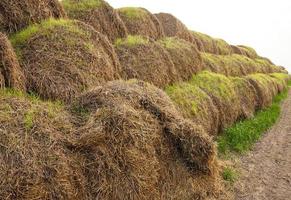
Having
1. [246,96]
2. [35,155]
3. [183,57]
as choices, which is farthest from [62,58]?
[246,96]

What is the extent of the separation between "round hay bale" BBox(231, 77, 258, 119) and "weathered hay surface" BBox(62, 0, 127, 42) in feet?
22.7

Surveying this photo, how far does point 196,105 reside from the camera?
1205 centimetres

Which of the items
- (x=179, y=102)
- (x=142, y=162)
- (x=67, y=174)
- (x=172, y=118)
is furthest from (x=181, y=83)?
(x=67, y=174)

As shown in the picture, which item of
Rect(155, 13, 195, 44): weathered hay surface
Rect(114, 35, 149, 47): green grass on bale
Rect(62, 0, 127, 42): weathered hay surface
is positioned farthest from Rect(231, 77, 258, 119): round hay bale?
Rect(62, 0, 127, 42): weathered hay surface

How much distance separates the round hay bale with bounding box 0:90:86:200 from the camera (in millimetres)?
4910

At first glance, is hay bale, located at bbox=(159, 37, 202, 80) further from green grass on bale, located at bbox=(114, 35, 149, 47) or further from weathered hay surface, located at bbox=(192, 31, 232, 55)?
weathered hay surface, located at bbox=(192, 31, 232, 55)

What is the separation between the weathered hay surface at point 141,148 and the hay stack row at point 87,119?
0.6 inches

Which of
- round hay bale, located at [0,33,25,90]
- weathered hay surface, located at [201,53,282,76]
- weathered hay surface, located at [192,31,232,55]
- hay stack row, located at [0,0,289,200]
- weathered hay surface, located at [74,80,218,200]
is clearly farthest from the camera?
weathered hay surface, located at [192,31,232,55]

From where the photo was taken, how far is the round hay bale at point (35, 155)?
4.91m

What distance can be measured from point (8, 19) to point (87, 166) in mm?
4248

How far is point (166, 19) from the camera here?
19.6 m

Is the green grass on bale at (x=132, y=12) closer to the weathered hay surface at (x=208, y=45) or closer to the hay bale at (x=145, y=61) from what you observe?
the hay bale at (x=145, y=61)

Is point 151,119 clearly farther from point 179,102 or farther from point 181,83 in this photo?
point 181,83

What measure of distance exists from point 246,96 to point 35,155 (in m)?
13.8
